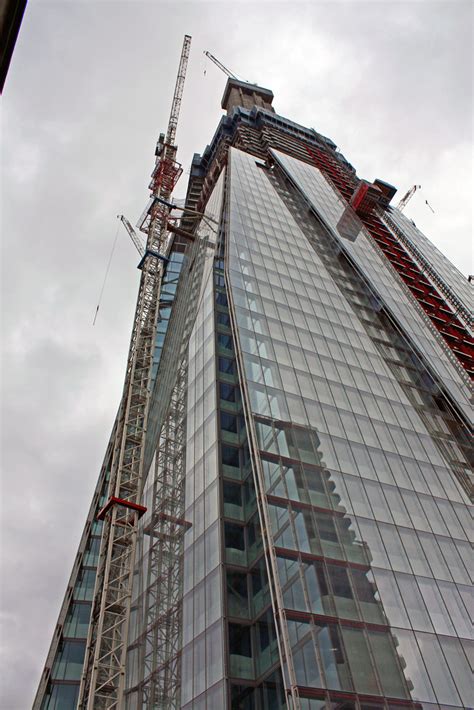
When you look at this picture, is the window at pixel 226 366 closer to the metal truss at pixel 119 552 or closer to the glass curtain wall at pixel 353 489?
the glass curtain wall at pixel 353 489

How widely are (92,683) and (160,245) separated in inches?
1936

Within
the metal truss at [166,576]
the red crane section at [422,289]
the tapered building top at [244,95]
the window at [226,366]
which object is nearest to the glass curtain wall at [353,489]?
the window at [226,366]

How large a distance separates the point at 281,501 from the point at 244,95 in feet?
446

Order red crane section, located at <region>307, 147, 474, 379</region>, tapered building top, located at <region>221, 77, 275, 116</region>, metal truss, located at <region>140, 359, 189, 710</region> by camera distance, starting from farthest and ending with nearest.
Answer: tapered building top, located at <region>221, 77, 275, 116</region>
red crane section, located at <region>307, 147, 474, 379</region>
metal truss, located at <region>140, 359, 189, 710</region>

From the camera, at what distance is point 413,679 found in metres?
21.2

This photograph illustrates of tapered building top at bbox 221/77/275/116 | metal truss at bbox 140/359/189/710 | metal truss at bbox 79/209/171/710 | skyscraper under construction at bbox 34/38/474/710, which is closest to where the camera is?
skyscraper under construction at bbox 34/38/474/710

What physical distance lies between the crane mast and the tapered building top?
97.2 metres

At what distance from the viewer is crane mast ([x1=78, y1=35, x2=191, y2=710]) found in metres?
26.0

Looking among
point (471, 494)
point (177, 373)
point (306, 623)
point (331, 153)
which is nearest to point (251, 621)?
point (306, 623)

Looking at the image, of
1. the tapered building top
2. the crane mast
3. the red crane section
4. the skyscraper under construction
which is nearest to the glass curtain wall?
the skyscraper under construction

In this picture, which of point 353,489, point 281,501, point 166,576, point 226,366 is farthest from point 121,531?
point 353,489

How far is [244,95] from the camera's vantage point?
139375 mm

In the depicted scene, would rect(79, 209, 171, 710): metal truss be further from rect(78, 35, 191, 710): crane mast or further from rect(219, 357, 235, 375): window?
rect(219, 357, 235, 375): window

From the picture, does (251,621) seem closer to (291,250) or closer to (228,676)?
(228,676)
